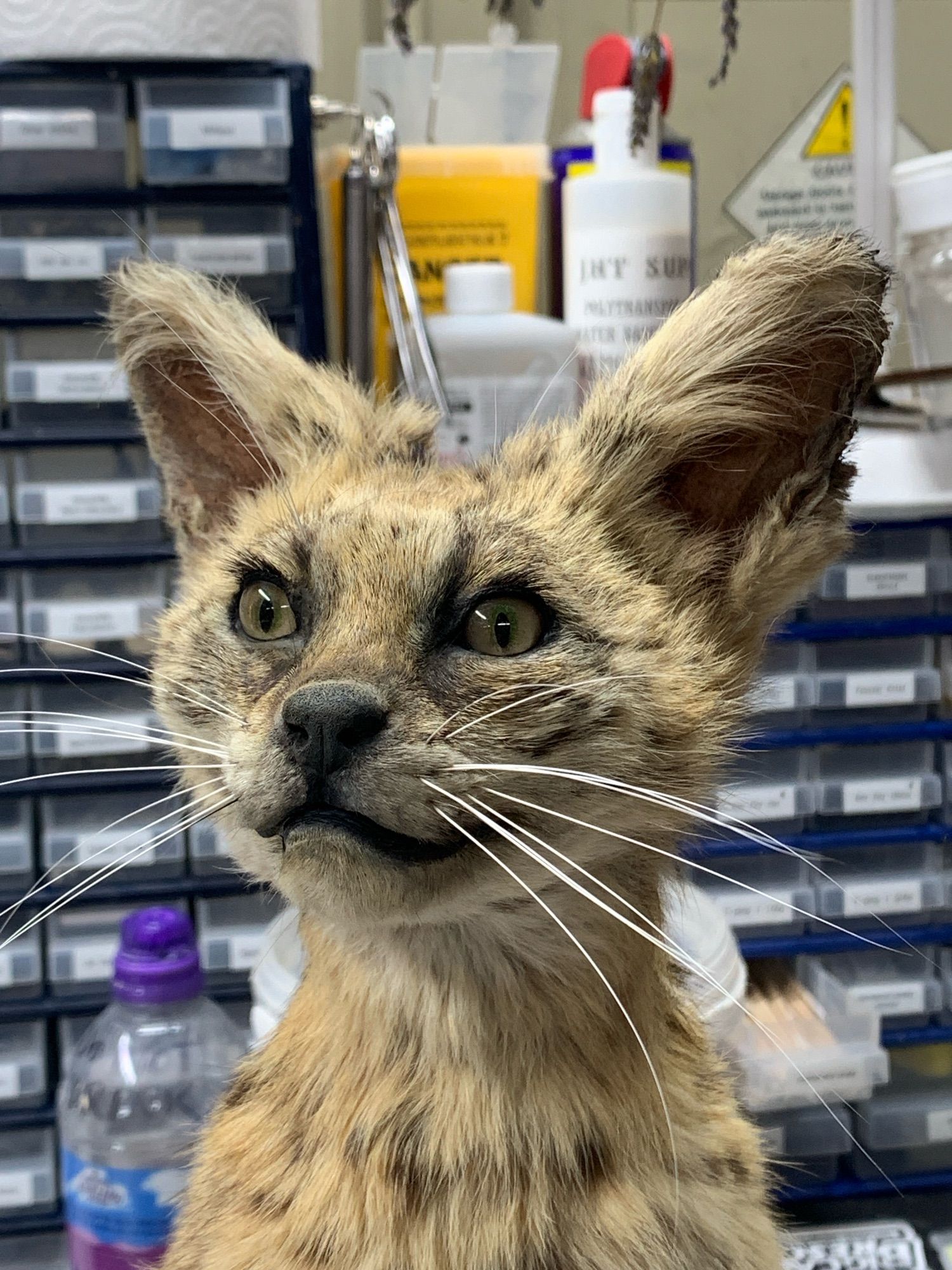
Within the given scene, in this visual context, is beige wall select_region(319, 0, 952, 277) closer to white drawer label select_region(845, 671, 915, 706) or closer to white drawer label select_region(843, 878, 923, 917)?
white drawer label select_region(845, 671, 915, 706)

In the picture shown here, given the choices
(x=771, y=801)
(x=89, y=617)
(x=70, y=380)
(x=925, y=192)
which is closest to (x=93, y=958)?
(x=89, y=617)

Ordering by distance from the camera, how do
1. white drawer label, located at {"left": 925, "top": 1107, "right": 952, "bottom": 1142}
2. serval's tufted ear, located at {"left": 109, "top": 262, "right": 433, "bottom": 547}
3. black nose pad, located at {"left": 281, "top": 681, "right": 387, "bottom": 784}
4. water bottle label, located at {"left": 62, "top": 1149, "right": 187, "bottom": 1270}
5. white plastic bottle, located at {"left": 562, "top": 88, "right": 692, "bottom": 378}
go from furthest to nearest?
white drawer label, located at {"left": 925, "top": 1107, "right": 952, "bottom": 1142}, white plastic bottle, located at {"left": 562, "top": 88, "right": 692, "bottom": 378}, water bottle label, located at {"left": 62, "top": 1149, "right": 187, "bottom": 1270}, serval's tufted ear, located at {"left": 109, "top": 262, "right": 433, "bottom": 547}, black nose pad, located at {"left": 281, "top": 681, "right": 387, "bottom": 784}

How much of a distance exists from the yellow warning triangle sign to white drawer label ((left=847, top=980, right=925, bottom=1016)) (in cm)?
72

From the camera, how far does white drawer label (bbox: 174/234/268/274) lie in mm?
824

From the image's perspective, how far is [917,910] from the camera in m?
0.95

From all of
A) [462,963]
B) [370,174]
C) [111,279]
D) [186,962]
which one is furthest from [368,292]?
[462,963]

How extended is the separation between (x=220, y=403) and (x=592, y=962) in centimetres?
32

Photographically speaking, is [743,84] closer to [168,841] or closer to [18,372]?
[18,372]

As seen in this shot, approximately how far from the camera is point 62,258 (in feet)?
2.65

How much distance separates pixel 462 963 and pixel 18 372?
56 centimetres

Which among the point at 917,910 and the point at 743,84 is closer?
the point at 917,910

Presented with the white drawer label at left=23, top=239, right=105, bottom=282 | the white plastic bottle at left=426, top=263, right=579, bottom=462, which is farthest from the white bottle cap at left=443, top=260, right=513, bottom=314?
the white drawer label at left=23, top=239, right=105, bottom=282

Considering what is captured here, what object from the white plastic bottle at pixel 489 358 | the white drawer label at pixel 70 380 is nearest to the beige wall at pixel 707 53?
the white plastic bottle at pixel 489 358

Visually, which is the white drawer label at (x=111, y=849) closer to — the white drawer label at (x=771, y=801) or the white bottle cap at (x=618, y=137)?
the white drawer label at (x=771, y=801)
